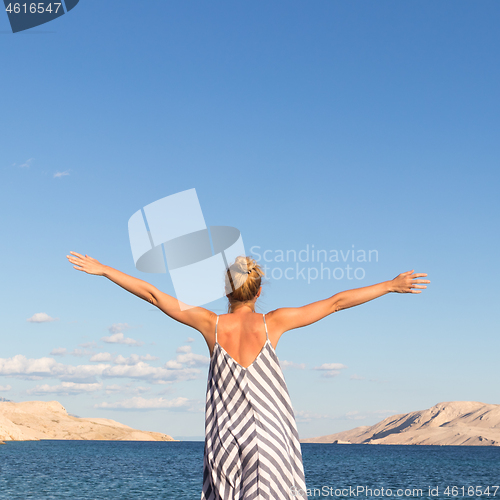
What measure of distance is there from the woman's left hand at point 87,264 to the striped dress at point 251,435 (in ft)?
3.96

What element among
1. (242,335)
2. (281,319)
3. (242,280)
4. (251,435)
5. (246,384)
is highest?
(242,280)

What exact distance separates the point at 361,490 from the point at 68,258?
58.1 metres

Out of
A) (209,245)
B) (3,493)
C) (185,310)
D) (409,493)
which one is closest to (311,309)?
(185,310)

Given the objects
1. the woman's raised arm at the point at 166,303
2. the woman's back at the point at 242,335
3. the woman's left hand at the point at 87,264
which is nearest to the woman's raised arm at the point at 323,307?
the woman's back at the point at 242,335

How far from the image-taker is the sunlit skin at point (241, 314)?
401cm

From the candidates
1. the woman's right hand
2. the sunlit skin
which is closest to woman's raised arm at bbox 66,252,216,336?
the sunlit skin

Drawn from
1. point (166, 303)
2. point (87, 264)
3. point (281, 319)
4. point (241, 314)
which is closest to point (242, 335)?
point (241, 314)

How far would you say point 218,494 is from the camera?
12.2 ft

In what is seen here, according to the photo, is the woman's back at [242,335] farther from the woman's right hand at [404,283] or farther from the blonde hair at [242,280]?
the woman's right hand at [404,283]

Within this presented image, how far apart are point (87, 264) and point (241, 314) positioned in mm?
1340

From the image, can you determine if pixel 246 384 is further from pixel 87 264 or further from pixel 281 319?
pixel 87 264

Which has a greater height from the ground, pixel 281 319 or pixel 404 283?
pixel 404 283

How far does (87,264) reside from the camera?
14.3ft

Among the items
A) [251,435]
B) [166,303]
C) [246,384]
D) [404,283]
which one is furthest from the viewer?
[404,283]
